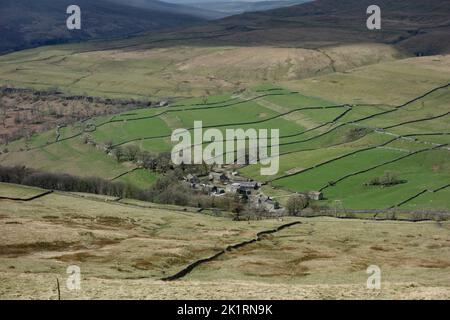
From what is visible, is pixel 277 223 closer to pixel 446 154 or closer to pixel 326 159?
pixel 326 159

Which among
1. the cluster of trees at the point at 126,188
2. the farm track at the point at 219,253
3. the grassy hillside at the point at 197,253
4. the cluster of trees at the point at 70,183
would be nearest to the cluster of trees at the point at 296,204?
the cluster of trees at the point at 126,188

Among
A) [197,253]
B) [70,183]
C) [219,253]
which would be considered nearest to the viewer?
[197,253]

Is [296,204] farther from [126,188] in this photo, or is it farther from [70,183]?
[70,183]

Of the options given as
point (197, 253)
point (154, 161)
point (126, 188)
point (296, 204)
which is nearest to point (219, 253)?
point (197, 253)

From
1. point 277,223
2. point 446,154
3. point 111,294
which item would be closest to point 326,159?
point 446,154

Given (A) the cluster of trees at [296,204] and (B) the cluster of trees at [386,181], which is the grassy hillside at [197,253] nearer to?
(A) the cluster of trees at [296,204]

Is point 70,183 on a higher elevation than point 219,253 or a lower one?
lower

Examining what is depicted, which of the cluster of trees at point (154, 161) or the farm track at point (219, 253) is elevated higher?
the farm track at point (219, 253)

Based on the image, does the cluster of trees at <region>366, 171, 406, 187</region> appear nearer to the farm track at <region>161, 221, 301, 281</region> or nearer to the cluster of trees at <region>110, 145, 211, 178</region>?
the farm track at <region>161, 221, 301, 281</region>

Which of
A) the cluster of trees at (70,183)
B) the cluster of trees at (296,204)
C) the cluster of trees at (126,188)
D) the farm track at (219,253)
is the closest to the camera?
the farm track at (219,253)
